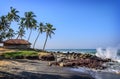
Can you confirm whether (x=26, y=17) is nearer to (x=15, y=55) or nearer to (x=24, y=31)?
(x=24, y=31)

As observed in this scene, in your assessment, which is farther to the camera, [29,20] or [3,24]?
[29,20]

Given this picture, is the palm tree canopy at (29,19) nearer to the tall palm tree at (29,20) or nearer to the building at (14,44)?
the tall palm tree at (29,20)

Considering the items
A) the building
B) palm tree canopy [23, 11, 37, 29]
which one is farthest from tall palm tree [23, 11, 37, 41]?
the building

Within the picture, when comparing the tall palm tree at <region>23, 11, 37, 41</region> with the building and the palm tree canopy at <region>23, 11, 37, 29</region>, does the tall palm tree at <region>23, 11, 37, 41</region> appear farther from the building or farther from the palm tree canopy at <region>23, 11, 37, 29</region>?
the building

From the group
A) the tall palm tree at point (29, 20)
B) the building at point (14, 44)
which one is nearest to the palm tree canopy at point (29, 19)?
the tall palm tree at point (29, 20)

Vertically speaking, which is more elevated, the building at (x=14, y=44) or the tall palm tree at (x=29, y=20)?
the tall palm tree at (x=29, y=20)

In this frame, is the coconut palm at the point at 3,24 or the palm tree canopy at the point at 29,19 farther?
the palm tree canopy at the point at 29,19

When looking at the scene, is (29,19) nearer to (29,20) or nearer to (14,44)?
(29,20)

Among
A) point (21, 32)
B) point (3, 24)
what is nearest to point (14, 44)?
point (3, 24)

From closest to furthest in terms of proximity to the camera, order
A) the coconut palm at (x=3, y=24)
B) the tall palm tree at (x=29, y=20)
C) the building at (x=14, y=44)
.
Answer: the coconut palm at (x=3, y=24) < the building at (x=14, y=44) < the tall palm tree at (x=29, y=20)

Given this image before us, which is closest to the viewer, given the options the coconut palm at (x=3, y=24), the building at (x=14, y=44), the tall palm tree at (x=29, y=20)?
the coconut palm at (x=3, y=24)

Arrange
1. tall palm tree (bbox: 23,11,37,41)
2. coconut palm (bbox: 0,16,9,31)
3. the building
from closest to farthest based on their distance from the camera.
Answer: coconut palm (bbox: 0,16,9,31) → the building → tall palm tree (bbox: 23,11,37,41)

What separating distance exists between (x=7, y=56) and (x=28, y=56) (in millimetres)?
3808

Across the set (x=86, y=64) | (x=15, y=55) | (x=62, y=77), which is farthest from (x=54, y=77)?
(x=15, y=55)
